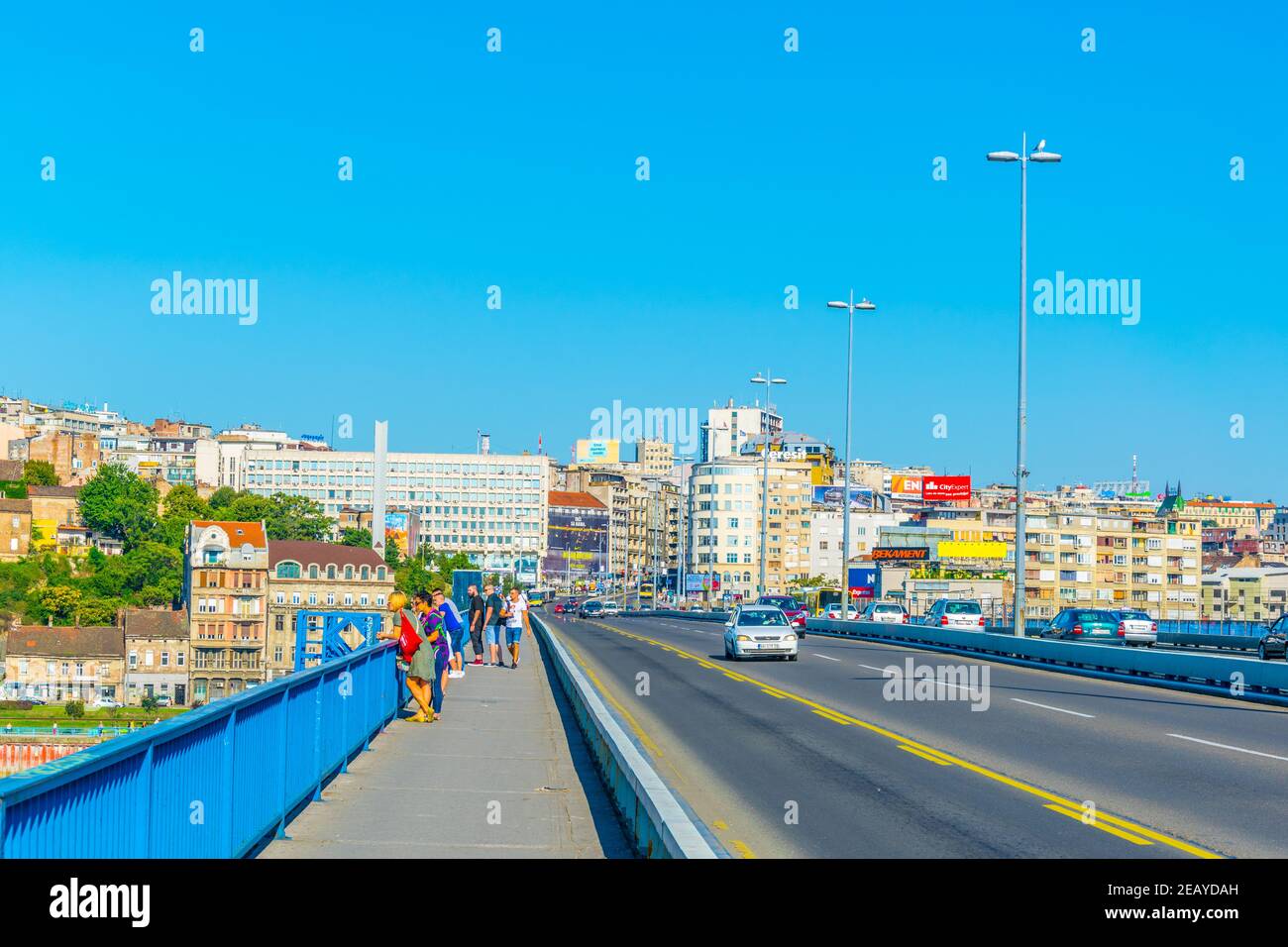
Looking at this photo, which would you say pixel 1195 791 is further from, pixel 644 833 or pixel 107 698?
pixel 107 698

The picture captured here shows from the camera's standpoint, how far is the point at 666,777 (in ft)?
48.6

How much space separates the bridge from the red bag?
0.22 meters

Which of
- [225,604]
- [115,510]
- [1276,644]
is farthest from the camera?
[115,510]

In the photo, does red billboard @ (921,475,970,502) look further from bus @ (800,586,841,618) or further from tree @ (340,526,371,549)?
tree @ (340,526,371,549)

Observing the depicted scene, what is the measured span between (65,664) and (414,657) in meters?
99.6

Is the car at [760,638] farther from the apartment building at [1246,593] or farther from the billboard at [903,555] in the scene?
the apartment building at [1246,593]

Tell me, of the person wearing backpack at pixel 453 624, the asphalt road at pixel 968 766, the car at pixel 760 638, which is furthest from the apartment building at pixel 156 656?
the asphalt road at pixel 968 766

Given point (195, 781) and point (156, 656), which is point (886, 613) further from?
point (156, 656)

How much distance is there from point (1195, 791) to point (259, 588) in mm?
123211

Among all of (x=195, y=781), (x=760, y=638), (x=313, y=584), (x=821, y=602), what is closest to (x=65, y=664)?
(x=313, y=584)

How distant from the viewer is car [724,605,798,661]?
37.8 metres
